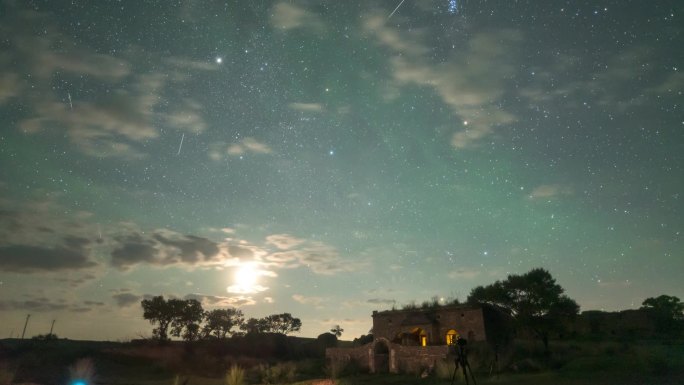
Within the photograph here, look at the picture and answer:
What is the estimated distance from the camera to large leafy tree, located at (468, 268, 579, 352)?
38.7 metres

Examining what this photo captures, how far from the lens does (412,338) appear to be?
4147cm

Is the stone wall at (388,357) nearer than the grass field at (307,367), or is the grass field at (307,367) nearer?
the grass field at (307,367)

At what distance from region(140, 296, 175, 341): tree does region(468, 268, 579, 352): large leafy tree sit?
139 feet

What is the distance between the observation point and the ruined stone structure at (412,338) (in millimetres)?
31719

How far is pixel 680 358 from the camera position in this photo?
21.7 m

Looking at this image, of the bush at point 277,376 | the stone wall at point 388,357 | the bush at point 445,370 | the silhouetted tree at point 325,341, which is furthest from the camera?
the silhouetted tree at point 325,341

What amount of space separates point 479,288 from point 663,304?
42251mm

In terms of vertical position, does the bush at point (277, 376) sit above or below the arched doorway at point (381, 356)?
below

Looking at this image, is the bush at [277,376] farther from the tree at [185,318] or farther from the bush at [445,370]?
the tree at [185,318]

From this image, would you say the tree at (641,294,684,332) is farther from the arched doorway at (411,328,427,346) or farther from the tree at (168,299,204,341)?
the tree at (168,299,204,341)

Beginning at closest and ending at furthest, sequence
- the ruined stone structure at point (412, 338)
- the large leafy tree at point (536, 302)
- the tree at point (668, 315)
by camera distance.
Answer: the ruined stone structure at point (412, 338) < the large leafy tree at point (536, 302) < the tree at point (668, 315)

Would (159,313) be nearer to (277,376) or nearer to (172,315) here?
(172,315)

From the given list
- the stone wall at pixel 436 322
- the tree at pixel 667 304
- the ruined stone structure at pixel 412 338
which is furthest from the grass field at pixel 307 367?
the tree at pixel 667 304

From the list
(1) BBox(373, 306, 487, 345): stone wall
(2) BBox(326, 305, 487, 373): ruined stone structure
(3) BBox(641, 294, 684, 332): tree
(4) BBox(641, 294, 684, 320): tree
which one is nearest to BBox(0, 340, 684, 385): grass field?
(2) BBox(326, 305, 487, 373): ruined stone structure
